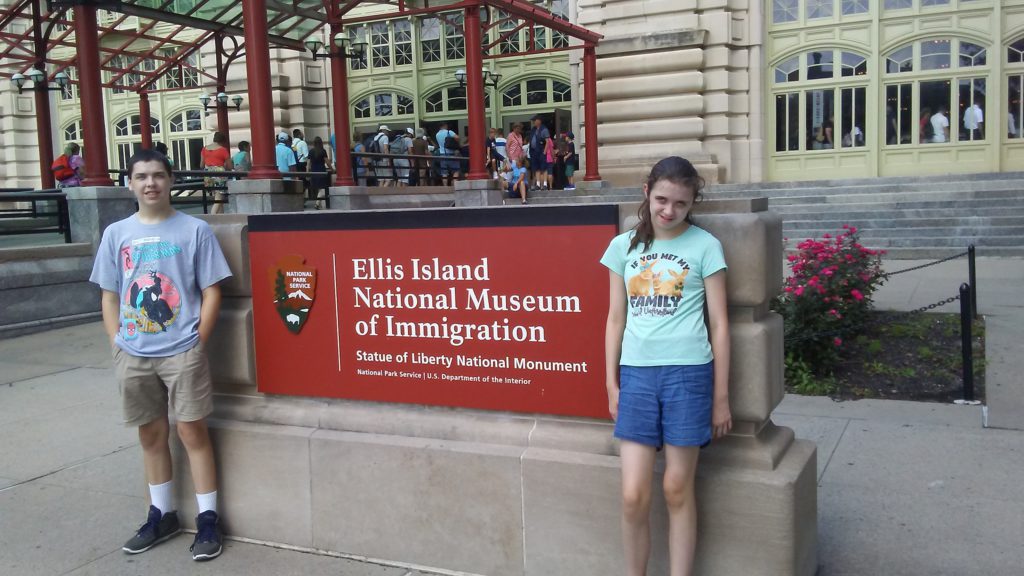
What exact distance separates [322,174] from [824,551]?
1607cm

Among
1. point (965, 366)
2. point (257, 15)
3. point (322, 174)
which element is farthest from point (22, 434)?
point (322, 174)

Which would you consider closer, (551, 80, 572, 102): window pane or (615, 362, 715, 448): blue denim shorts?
(615, 362, 715, 448): blue denim shorts

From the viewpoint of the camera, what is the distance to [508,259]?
381cm

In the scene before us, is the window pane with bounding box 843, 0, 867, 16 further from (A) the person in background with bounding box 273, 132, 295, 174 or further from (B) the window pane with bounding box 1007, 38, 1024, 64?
(A) the person in background with bounding box 273, 132, 295, 174

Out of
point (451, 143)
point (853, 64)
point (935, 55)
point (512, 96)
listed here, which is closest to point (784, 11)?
point (853, 64)

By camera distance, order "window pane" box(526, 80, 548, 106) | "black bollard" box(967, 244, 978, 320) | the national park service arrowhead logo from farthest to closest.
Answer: "window pane" box(526, 80, 548, 106) → "black bollard" box(967, 244, 978, 320) → the national park service arrowhead logo

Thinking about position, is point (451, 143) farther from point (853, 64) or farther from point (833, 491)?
point (833, 491)

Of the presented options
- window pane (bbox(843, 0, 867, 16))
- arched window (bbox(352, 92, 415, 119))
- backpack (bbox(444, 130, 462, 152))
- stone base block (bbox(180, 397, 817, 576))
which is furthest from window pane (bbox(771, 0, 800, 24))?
stone base block (bbox(180, 397, 817, 576))

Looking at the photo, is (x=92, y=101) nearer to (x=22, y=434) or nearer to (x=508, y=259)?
(x=22, y=434)

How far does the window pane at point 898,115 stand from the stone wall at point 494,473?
18800 mm

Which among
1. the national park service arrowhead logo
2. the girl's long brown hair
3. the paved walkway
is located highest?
the girl's long brown hair

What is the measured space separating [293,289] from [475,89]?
41.4ft

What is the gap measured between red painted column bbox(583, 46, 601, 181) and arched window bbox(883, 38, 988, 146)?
667 cm

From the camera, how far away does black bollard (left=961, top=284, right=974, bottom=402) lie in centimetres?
630
